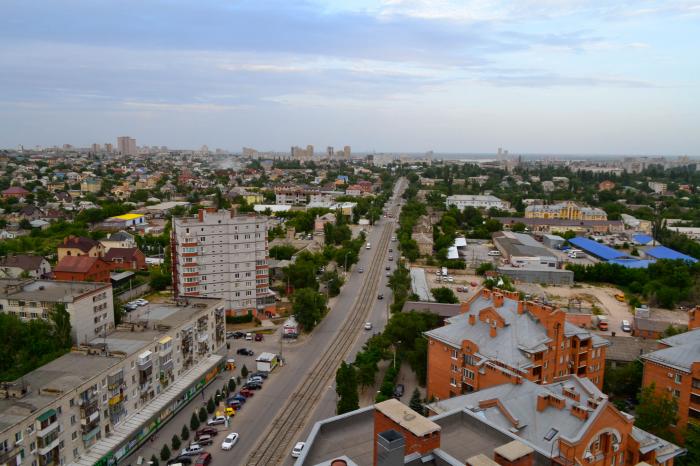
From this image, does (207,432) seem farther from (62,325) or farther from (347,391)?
(62,325)

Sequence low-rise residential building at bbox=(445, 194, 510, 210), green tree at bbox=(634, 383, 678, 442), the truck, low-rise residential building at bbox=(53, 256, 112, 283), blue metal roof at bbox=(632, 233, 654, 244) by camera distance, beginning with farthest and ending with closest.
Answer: low-rise residential building at bbox=(445, 194, 510, 210), blue metal roof at bbox=(632, 233, 654, 244), low-rise residential building at bbox=(53, 256, 112, 283), the truck, green tree at bbox=(634, 383, 678, 442)

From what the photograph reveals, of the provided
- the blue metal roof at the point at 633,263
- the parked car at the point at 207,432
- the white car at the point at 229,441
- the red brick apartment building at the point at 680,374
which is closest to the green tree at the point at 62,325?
the parked car at the point at 207,432

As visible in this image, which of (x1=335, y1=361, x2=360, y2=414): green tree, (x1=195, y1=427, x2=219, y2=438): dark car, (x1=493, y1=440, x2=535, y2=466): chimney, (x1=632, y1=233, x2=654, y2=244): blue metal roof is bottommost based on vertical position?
(x1=195, y1=427, x2=219, y2=438): dark car

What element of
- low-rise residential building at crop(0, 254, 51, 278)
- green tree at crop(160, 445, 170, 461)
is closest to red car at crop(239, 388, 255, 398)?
green tree at crop(160, 445, 170, 461)

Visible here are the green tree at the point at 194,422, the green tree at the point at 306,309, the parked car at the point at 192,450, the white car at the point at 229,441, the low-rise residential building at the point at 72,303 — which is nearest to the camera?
the parked car at the point at 192,450

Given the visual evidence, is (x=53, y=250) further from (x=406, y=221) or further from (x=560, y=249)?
(x=560, y=249)

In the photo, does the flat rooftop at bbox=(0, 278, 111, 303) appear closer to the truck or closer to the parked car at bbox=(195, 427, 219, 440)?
the parked car at bbox=(195, 427, 219, 440)

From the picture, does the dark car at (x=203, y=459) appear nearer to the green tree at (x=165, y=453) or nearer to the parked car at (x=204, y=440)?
the parked car at (x=204, y=440)
